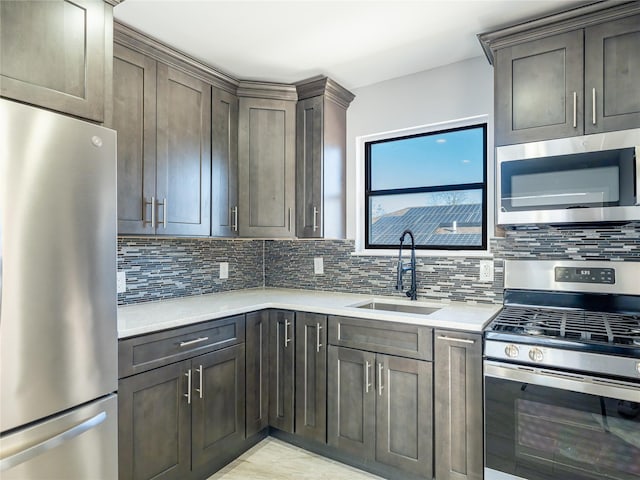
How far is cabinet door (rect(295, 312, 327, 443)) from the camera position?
2355 millimetres

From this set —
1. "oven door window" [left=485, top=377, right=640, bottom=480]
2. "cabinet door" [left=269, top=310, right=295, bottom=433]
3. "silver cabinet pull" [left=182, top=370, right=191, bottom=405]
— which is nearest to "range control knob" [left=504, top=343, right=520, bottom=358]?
"oven door window" [left=485, top=377, right=640, bottom=480]

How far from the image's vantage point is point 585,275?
6.96ft

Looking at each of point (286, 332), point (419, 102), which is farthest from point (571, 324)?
point (419, 102)

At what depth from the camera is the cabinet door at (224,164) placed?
102 inches

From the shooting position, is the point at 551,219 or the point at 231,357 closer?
the point at 551,219

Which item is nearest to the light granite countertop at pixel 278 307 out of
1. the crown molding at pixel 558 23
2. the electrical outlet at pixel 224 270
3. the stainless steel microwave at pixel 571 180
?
the electrical outlet at pixel 224 270

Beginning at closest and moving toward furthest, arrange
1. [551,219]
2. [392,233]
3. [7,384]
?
[7,384], [551,219], [392,233]

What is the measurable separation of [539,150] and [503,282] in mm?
802

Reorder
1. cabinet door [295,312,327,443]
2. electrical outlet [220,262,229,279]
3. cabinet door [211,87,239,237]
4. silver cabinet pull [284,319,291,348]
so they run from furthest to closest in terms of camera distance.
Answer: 1. electrical outlet [220,262,229,279]
2. cabinet door [211,87,239,237]
3. silver cabinet pull [284,319,291,348]
4. cabinet door [295,312,327,443]

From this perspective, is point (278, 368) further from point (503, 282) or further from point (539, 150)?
point (539, 150)

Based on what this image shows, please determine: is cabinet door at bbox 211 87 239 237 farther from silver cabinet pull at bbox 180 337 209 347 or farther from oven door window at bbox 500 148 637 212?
oven door window at bbox 500 148 637 212

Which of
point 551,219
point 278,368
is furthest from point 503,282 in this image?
point 278,368

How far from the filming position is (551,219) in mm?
1952

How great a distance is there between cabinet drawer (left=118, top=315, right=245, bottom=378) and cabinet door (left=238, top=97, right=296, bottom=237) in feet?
2.48
